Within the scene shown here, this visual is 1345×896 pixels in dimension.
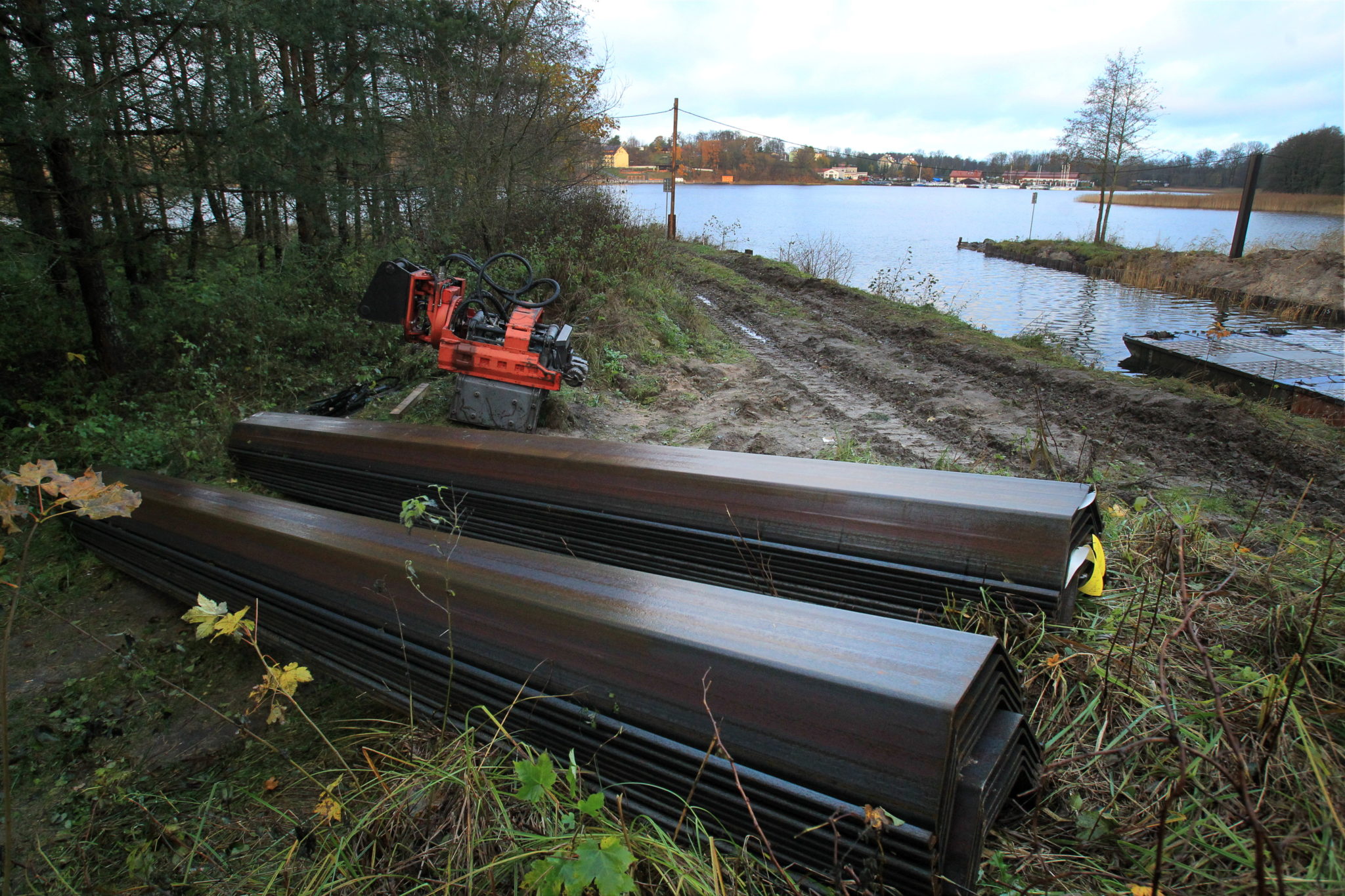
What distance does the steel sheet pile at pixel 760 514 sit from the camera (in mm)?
2527

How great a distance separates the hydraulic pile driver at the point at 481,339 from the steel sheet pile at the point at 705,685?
2.26 metres

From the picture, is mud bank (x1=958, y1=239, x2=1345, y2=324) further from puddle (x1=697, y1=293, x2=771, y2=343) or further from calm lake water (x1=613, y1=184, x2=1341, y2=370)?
puddle (x1=697, y1=293, x2=771, y2=343)

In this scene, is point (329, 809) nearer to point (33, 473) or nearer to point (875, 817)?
point (33, 473)

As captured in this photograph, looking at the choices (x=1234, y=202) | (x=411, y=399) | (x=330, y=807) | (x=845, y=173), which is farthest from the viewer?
(x=845, y=173)

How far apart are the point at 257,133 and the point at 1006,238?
3463 centimetres

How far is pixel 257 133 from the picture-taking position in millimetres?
5812

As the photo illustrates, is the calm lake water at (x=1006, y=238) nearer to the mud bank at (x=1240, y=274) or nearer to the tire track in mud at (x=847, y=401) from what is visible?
the mud bank at (x=1240, y=274)

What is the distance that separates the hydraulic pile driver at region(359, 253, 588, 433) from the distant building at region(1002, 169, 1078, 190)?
29.1 m

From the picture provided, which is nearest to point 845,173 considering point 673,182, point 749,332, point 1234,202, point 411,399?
point 1234,202

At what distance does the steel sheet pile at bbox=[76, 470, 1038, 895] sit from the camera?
5.10 ft

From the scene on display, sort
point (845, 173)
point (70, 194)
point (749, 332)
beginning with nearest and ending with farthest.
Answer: point (70, 194), point (749, 332), point (845, 173)

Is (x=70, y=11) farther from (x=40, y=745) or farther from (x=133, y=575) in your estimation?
(x=40, y=745)

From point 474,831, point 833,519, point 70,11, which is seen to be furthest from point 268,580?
point 70,11

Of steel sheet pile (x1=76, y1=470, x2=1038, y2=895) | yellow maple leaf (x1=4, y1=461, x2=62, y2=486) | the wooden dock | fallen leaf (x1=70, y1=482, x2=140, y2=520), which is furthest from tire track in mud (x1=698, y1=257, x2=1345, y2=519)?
yellow maple leaf (x1=4, y1=461, x2=62, y2=486)
